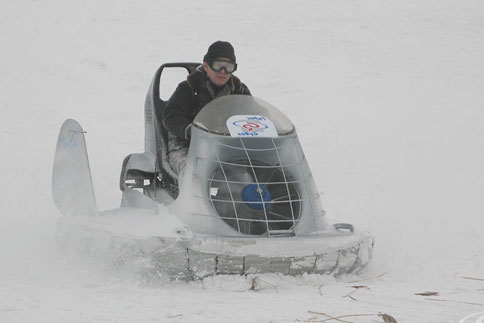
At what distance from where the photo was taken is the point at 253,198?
17.7ft

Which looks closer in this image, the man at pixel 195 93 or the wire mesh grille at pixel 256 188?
the wire mesh grille at pixel 256 188

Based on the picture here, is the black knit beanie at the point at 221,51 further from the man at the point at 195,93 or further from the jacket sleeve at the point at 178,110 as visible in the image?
the jacket sleeve at the point at 178,110

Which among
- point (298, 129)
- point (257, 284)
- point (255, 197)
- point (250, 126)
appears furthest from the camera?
point (298, 129)

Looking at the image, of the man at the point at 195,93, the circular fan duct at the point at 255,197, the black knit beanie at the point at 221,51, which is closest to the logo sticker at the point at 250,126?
the circular fan duct at the point at 255,197

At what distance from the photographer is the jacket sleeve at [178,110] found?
616 centimetres

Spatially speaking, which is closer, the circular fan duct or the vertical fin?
the circular fan duct

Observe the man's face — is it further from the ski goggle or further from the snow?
the snow

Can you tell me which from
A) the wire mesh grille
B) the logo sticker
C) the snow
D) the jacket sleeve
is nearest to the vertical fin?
the snow

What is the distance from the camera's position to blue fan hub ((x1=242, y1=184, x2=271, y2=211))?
5.36 meters

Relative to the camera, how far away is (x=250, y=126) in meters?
5.64

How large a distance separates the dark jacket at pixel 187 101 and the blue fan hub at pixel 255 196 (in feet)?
3.12

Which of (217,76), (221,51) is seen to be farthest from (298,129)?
(221,51)

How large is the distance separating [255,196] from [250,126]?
515mm

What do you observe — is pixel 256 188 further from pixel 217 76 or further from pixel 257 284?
pixel 217 76
